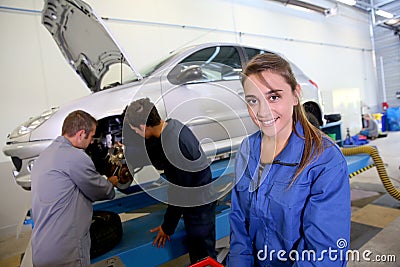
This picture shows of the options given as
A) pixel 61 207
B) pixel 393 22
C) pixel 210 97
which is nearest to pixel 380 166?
pixel 210 97

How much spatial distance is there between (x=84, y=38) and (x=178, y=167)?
157cm

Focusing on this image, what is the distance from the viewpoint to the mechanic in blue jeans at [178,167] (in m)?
1.21

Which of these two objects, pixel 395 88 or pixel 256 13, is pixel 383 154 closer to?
pixel 256 13

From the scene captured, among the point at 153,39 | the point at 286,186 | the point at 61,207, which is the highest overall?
the point at 153,39

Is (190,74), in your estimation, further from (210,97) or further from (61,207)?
(61,207)

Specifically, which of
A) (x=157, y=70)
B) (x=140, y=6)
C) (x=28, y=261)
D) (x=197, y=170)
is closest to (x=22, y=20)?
(x=140, y=6)

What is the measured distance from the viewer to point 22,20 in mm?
3191

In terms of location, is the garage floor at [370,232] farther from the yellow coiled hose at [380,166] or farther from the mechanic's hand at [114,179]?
the mechanic's hand at [114,179]

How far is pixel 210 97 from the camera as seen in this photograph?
66.2 inches

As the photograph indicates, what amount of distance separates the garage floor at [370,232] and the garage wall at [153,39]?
645 millimetres

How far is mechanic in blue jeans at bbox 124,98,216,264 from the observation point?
47.6 inches

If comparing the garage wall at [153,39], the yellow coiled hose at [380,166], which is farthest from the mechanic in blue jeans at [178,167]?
the garage wall at [153,39]

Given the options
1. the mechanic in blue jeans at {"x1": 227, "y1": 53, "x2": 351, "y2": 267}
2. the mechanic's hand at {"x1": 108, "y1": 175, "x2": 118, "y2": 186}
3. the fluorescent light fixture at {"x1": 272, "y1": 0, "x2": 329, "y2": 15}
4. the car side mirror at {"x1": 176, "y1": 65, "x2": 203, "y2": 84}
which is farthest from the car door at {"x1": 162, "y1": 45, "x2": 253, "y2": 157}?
the fluorescent light fixture at {"x1": 272, "y1": 0, "x2": 329, "y2": 15}

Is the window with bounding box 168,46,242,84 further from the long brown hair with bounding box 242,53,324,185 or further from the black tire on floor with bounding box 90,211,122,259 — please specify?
the long brown hair with bounding box 242,53,324,185
